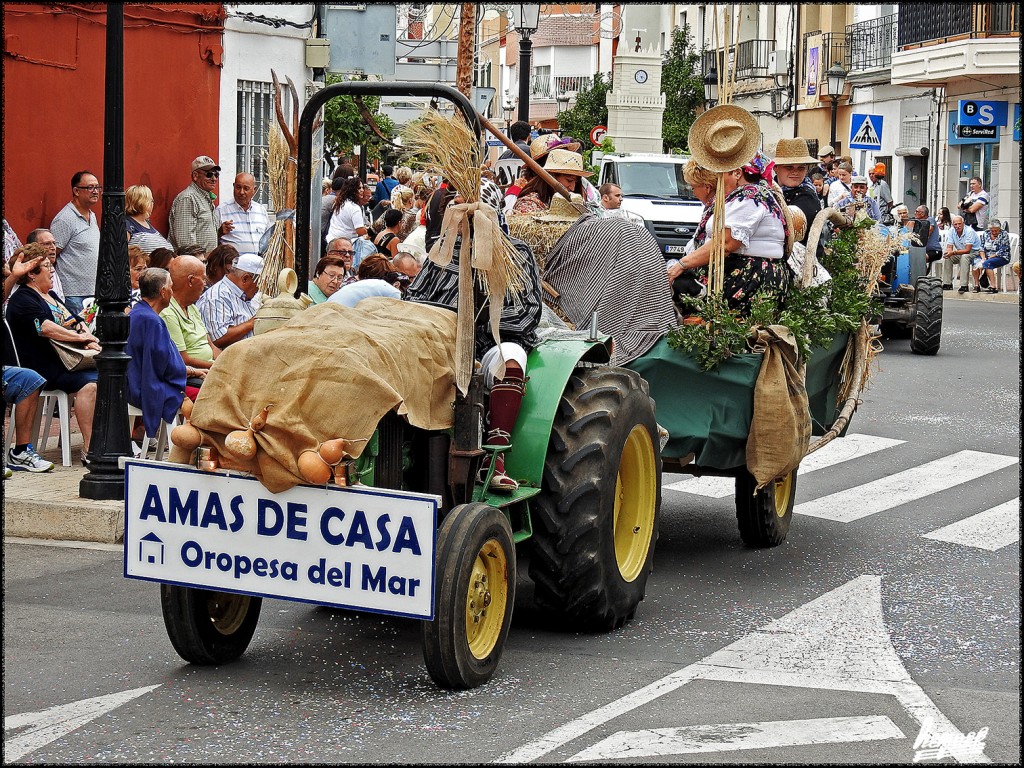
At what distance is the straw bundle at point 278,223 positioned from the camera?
7027 mm

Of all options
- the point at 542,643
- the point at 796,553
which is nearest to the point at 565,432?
the point at 542,643

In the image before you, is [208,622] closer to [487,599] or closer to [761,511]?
[487,599]

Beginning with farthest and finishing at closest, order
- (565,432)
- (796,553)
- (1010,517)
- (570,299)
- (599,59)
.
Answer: (599,59) < (1010,517) < (796,553) < (570,299) < (565,432)

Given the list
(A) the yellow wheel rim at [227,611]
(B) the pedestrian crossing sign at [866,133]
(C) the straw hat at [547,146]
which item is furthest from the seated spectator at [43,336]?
(B) the pedestrian crossing sign at [866,133]

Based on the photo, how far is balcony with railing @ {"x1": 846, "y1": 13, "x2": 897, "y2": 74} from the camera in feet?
138

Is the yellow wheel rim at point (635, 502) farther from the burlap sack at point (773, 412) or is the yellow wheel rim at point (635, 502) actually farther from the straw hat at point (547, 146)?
the straw hat at point (547, 146)

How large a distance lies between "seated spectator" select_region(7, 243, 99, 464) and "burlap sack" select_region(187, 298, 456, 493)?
4603 mm

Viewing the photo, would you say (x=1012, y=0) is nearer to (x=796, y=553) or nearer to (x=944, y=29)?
(x=944, y=29)

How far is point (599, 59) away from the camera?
73.4 m

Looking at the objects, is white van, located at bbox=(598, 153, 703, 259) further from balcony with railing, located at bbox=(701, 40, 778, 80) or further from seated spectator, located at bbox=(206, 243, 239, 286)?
balcony with railing, located at bbox=(701, 40, 778, 80)

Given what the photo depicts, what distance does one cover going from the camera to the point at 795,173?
10.6 meters

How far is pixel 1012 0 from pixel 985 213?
508 centimetres

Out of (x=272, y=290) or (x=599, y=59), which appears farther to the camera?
(x=599, y=59)

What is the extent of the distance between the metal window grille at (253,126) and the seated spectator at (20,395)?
327 inches
